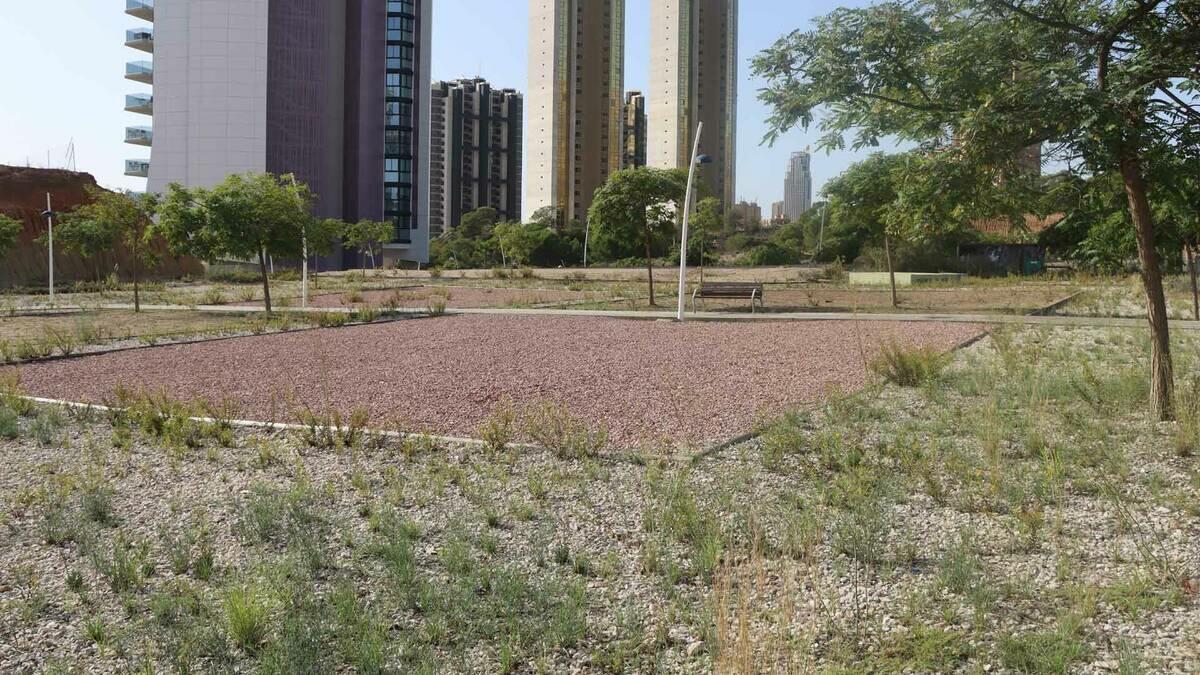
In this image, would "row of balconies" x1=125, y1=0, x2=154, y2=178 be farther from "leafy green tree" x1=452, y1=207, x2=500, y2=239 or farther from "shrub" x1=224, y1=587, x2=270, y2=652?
"shrub" x1=224, y1=587, x2=270, y2=652

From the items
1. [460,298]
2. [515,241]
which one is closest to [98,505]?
[460,298]

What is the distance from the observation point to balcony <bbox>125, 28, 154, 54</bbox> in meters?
91.0

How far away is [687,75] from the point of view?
12250 centimetres

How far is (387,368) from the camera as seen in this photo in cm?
1336

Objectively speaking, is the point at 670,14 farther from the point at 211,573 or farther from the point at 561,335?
the point at 211,573

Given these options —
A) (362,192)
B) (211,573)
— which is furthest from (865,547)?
(362,192)

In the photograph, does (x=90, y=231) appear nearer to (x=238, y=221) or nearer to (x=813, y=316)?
(x=238, y=221)

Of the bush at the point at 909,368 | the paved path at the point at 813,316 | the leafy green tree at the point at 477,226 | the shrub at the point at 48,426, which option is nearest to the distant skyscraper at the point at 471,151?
the leafy green tree at the point at 477,226

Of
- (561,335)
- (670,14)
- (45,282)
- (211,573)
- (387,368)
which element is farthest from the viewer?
(670,14)

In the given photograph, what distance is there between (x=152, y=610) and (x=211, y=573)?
0.55 metres

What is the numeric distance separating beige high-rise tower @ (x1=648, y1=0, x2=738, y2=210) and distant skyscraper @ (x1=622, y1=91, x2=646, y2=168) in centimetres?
1313

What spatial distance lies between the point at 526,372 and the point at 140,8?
9626 centimetres

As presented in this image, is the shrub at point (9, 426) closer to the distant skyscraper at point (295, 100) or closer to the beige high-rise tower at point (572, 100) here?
the distant skyscraper at point (295, 100)

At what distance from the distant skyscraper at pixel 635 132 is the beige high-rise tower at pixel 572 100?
27.6 feet
